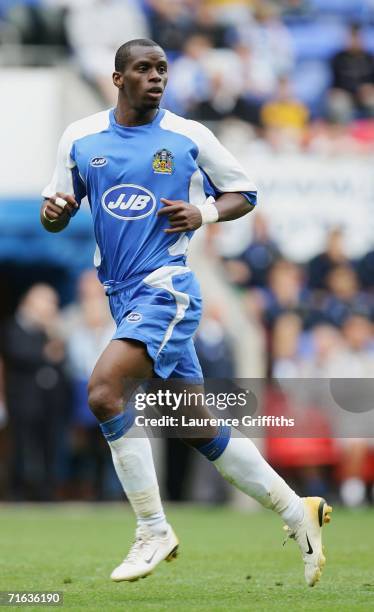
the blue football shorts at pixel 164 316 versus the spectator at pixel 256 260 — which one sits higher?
the blue football shorts at pixel 164 316

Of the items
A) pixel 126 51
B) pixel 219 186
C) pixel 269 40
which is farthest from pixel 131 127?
pixel 269 40

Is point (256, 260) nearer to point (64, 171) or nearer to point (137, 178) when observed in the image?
point (64, 171)

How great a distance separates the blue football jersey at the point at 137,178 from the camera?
6.68 metres

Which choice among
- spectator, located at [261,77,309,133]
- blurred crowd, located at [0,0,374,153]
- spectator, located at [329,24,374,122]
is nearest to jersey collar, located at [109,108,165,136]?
blurred crowd, located at [0,0,374,153]

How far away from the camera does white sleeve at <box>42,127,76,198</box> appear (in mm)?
6871

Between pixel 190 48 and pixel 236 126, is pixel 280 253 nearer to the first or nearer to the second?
pixel 236 126

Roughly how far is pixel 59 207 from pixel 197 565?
9.16ft

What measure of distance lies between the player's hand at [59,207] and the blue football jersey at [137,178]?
0.12 m

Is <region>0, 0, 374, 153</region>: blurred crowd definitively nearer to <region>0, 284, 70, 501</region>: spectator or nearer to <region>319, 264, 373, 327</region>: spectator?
<region>319, 264, 373, 327</region>: spectator

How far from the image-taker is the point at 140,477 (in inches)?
257

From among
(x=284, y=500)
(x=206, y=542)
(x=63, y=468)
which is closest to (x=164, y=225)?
(x=284, y=500)

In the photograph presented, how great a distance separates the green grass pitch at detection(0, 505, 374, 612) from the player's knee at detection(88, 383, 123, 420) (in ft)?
2.91

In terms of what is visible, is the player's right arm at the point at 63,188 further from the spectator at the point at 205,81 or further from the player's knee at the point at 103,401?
the spectator at the point at 205,81

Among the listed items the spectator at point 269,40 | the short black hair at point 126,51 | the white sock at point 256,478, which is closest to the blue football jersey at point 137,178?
the short black hair at point 126,51
